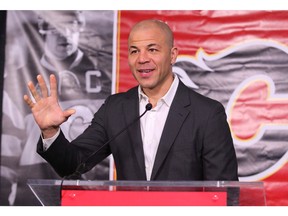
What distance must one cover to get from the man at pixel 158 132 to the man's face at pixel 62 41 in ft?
3.39

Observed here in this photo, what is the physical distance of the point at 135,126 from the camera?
2.55m

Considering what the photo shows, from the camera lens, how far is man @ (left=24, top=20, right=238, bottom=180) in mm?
2463

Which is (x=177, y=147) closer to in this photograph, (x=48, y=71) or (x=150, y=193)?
(x=150, y=193)

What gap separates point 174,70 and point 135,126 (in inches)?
41.6

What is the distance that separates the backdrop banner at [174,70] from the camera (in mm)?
3482

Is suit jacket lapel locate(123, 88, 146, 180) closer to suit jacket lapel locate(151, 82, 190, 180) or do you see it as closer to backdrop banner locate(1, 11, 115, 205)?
suit jacket lapel locate(151, 82, 190, 180)

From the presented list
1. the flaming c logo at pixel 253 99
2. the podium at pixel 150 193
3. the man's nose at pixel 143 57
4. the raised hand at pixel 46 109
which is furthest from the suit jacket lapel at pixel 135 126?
the flaming c logo at pixel 253 99

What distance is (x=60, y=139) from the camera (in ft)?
7.69

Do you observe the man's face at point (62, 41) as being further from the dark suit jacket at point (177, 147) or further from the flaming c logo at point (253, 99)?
the dark suit jacket at point (177, 147)

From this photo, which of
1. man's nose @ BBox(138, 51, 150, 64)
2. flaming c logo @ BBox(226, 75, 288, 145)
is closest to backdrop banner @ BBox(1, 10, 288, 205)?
flaming c logo @ BBox(226, 75, 288, 145)

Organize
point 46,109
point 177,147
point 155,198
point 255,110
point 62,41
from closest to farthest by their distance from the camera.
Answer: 1. point 155,198
2. point 46,109
3. point 177,147
4. point 255,110
5. point 62,41

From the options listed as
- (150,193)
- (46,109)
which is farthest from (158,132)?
(150,193)

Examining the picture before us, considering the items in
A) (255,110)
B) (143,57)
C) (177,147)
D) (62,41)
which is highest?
(62,41)
